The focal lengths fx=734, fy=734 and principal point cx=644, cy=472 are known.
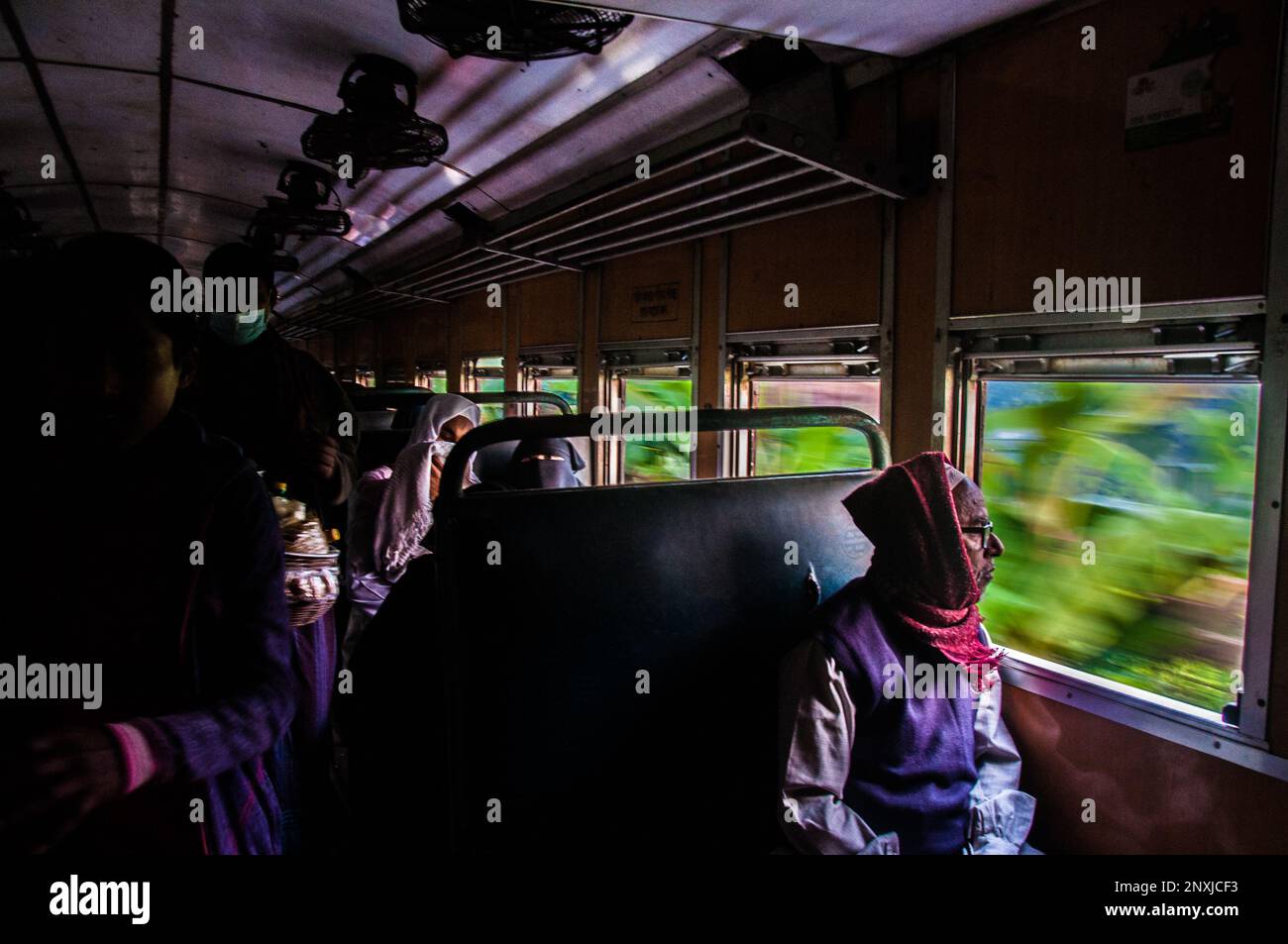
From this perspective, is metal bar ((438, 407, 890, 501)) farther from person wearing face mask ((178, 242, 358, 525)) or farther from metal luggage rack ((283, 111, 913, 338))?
metal luggage rack ((283, 111, 913, 338))

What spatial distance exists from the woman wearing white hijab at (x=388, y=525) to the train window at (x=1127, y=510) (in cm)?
252

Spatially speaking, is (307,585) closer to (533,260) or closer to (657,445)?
(657,445)

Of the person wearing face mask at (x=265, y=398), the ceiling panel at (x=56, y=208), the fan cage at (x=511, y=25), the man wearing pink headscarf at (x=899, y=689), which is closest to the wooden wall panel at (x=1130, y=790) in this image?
the man wearing pink headscarf at (x=899, y=689)

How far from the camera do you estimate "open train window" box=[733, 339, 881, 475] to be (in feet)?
11.5

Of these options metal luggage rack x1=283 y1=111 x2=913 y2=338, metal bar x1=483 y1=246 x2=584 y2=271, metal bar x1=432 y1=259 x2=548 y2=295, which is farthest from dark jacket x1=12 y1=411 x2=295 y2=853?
metal bar x1=432 y1=259 x2=548 y2=295

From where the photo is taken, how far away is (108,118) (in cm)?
538

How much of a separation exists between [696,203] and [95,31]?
349 cm

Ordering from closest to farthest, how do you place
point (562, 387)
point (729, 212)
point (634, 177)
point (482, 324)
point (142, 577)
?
point (142, 577) < point (634, 177) < point (729, 212) < point (562, 387) < point (482, 324)

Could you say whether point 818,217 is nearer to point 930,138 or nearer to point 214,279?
point 930,138

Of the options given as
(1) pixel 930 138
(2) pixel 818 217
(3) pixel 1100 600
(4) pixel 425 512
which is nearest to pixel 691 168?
(2) pixel 818 217

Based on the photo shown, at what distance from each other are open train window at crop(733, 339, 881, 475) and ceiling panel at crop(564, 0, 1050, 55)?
4.03ft

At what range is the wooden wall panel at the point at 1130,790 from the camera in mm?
2021

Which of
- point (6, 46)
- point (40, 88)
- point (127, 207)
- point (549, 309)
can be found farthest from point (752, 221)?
point (127, 207)
